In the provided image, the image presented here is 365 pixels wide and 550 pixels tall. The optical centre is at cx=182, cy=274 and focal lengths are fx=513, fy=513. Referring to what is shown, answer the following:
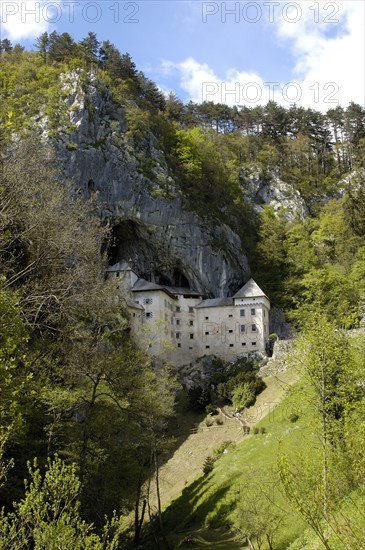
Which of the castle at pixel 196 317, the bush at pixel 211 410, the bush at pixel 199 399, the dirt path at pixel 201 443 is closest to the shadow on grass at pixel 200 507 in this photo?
the dirt path at pixel 201 443

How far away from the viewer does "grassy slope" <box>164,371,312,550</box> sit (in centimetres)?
2603

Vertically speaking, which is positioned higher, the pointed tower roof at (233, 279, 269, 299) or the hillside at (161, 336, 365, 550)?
the pointed tower roof at (233, 279, 269, 299)

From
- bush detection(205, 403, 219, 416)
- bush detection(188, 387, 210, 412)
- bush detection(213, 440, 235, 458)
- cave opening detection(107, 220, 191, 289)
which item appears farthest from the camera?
cave opening detection(107, 220, 191, 289)

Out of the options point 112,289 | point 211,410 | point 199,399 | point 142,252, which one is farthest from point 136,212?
point 112,289

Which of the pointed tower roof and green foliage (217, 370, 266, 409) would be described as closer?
green foliage (217, 370, 266, 409)

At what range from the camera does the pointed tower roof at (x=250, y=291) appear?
55.1m

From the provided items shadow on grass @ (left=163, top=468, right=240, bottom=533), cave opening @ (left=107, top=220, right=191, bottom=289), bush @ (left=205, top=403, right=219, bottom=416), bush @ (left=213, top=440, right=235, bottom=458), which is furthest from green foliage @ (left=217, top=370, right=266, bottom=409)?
cave opening @ (left=107, top=220, right=191, bottom=289)

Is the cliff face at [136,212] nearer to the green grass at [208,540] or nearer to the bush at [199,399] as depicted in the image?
the bush at [199,399]

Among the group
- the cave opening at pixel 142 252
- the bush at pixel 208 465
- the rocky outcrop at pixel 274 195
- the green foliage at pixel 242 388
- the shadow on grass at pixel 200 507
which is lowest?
the shadow on grass at pixel 200 507

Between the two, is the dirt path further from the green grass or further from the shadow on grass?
the green grass

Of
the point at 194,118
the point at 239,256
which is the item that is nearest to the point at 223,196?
the point at 239,256

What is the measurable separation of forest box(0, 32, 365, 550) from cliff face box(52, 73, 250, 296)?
→ 127 centimetres

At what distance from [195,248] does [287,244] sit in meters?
14.6

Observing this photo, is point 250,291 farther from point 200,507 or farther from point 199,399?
point 200,507
